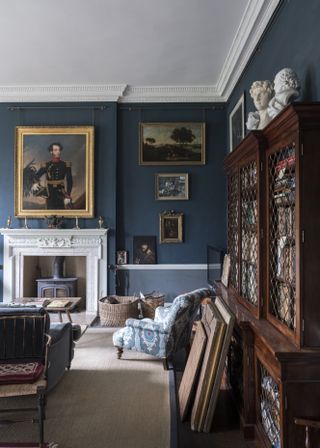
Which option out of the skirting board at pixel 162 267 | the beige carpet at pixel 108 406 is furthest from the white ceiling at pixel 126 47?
the beige carpet at pixel 108 406

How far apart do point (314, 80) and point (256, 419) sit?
2.54 metres

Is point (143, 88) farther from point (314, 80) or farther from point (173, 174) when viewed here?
point (314, 80)

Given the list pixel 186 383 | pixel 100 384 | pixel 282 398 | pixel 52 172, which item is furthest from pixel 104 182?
pixel 282 398

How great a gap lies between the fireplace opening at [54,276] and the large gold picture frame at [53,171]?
98 cm

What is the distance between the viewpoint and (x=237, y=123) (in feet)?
17.7

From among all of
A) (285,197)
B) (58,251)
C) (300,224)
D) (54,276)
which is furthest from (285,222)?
(54,276)

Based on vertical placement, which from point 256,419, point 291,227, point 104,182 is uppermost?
point 104,182

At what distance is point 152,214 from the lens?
6.34 metres

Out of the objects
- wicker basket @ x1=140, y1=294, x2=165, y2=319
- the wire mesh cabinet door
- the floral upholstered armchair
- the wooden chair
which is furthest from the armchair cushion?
the wire mesh cabinet door

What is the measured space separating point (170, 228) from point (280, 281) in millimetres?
3971

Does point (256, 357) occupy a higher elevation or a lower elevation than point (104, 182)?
lower

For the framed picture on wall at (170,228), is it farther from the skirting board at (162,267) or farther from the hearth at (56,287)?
the hearth at (56,287)

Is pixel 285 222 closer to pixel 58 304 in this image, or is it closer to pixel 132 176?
pixel 58 304

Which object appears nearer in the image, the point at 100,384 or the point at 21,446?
the point at 21,446
